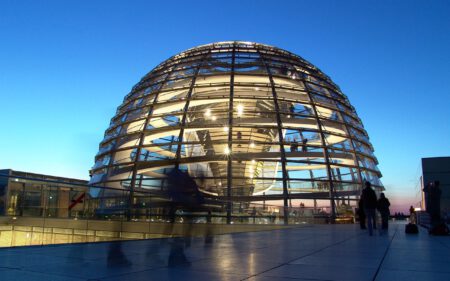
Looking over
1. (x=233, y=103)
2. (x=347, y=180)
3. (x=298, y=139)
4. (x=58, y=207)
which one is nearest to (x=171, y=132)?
(x=233, y=103)

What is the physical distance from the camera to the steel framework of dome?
23.6 metres

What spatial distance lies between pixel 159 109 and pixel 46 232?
1437 cm

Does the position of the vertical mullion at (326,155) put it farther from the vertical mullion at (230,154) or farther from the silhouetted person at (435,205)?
the silhouetted person at (435,205)

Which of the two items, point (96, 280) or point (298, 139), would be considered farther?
point (298, 139)

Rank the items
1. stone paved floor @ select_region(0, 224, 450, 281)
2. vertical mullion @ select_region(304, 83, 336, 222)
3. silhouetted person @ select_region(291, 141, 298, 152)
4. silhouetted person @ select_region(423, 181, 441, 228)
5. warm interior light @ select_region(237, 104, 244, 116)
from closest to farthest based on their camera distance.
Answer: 1. stone paved floor @ select_region(0, 224, 450, 281)
2. silhouetted person @ select_region(423, 181, 441, 228)
3. vertical mullion @ select_region(304, 83, 336, 222)
4. silhouetted person @ select_region(291, 141, 298, 152)
5. warm interior light @ select_region(237, 104, 244, 116)

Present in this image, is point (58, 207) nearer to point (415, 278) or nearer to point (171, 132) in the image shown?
point (415, 278)

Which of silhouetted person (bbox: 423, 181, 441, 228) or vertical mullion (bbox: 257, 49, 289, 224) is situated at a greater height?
vertical mullion (bbox: 257, 49, 289, 224)

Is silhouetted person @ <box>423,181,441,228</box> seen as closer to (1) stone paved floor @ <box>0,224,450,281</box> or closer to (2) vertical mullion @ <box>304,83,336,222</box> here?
(1) stone paved floor @ <box>0,224,450,281</box>

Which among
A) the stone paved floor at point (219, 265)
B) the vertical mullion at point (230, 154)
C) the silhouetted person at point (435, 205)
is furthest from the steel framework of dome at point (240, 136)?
the stone paved floor at point (219, 265)

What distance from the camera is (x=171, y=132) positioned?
82.3ft

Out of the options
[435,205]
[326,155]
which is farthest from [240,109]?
[435,205]

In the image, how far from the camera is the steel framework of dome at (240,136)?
2362 centimetres

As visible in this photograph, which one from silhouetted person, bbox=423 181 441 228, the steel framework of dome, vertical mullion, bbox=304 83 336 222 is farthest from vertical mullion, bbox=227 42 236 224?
silhouetted person, bbox=423 181 441 228

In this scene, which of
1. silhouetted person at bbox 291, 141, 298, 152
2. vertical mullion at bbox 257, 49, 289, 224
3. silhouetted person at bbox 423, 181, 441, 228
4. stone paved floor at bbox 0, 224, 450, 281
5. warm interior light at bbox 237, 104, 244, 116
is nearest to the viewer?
stone paved floor at bbox 0, 224, 450, 281
